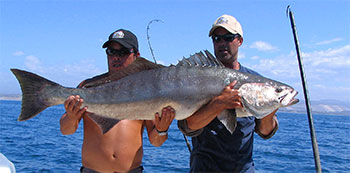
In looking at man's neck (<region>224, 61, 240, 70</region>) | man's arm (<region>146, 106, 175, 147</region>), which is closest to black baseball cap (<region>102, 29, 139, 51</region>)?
man's arm (<region>146, 106, 175, 147</region>)

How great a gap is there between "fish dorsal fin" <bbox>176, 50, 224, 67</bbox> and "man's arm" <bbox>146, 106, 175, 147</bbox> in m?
0.59

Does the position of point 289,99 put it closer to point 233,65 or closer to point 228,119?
point 228,119

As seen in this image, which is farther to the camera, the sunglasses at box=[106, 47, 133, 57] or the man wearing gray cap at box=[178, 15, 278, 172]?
the sunglasses at box=[106, 47, 133, 57]

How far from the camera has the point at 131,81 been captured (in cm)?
325

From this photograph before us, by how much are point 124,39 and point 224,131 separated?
5.77 ft

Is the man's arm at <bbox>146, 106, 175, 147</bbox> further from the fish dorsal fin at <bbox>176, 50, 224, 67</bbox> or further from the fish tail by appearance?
the fish tail

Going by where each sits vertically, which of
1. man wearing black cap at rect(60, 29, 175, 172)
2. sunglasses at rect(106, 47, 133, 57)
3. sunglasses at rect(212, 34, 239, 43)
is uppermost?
sunglasses at rect(212, 34, 239, 43)

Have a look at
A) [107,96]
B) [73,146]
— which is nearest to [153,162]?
[73,146]

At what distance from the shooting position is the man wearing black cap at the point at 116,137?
12.0ft

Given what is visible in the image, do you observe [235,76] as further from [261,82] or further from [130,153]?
[130,153]

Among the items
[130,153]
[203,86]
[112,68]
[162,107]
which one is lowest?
[130,153]

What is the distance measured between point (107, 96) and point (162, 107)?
0.63 metres

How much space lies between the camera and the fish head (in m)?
3.24

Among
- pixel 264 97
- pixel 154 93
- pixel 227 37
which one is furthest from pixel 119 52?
pixel 264 97
